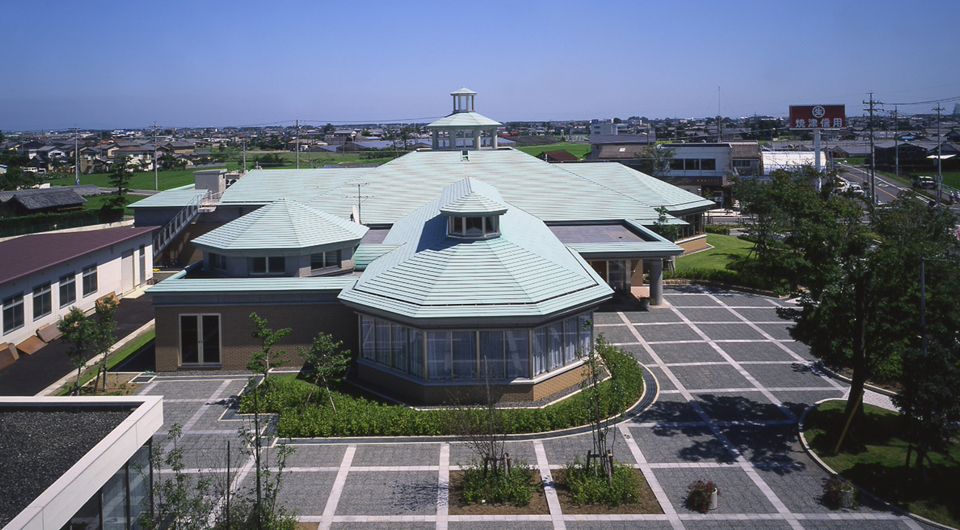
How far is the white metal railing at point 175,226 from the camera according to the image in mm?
48188

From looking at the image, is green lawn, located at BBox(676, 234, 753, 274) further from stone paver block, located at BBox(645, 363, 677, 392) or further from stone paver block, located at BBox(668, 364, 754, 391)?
stone paver block, located at BBox(645, 363, 677, 392)

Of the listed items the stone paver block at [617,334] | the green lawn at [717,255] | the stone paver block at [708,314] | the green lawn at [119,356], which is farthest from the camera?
the green lawn at [717,255]

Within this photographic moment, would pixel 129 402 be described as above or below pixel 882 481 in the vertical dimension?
above

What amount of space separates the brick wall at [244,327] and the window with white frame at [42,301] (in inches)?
350

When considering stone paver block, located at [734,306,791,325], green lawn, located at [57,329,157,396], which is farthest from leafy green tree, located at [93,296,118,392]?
stone paver block, located at [734,306,791,325]

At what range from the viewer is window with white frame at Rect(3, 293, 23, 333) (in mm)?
30094

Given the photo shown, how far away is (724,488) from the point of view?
1891 cm

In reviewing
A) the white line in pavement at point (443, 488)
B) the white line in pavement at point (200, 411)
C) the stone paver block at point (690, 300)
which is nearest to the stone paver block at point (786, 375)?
the stone paver block at point (690, 300)

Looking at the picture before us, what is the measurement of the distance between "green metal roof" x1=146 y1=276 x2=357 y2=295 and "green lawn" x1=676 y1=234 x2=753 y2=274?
915 inches

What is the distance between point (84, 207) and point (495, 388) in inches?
2730

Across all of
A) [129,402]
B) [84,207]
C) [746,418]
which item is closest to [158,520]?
[129,402]

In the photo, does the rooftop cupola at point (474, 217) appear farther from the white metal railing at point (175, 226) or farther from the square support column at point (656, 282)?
the white metal railing at point (175, 226)

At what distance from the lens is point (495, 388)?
24.3m

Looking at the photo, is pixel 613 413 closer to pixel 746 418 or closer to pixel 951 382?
pixel 746 418
